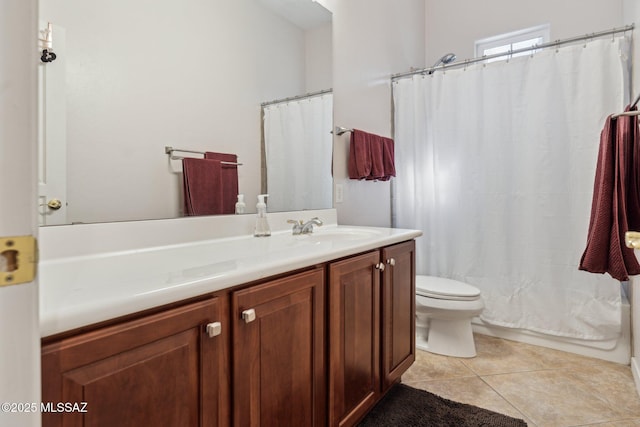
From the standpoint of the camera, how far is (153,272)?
0.80 m

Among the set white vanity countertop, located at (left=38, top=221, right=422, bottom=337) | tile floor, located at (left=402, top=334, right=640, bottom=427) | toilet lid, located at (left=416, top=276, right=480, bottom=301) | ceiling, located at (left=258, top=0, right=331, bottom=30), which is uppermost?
ceiling, located at (left=258, top=0, right=331, bottom=30)

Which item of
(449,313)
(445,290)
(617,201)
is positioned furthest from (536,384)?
(617,201)

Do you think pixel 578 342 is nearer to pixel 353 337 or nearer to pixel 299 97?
pixel 353 337

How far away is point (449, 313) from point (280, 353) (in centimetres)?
141

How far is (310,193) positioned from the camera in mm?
1898

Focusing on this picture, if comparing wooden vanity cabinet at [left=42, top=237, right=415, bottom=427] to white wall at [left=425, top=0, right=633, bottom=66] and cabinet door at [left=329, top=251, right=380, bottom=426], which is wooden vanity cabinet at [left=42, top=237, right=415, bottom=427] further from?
white wall at [left=425, top=0, right=633, bottom=66]

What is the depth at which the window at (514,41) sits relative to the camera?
2658mm

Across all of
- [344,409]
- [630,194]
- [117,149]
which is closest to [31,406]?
[117,149]

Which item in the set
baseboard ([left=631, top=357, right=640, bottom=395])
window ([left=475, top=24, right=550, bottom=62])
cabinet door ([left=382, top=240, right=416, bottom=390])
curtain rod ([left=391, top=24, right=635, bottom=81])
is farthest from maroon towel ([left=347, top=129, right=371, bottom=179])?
baseboard ([left=631, top=357, right=640, bottom=395])

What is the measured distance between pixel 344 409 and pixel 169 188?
1.01 m

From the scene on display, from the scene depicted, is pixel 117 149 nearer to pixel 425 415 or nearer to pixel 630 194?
pixel 425 415

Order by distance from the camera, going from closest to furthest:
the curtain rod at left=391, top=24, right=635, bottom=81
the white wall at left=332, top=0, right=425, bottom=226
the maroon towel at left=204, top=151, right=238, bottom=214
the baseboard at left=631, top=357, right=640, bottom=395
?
the maroon towel at left=204, top=151, right=238, bottom=214, the baseboard at left=631, top=357, right=640, bottom=395, the curtain rod at left=391, top=24, right=635, bottom=81, the white wall at left=332, top=0, right=425, bottom=226

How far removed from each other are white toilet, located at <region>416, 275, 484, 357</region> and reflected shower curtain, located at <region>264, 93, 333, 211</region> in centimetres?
86

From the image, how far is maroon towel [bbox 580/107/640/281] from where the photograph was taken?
1.31 metres
